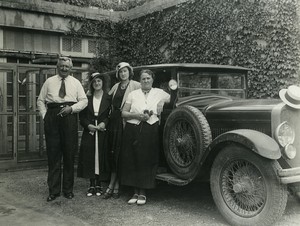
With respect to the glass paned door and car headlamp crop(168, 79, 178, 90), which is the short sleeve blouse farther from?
the glass paned door

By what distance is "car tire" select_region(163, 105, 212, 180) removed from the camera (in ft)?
15.3

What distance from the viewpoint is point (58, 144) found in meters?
5.62

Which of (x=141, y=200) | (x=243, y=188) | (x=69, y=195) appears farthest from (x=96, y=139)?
(x=243, y=188)

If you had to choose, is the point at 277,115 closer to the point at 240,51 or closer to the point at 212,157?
the point at 212,157

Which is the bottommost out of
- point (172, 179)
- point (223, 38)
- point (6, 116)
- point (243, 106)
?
point (172, 179)

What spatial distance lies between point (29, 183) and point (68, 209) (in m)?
2.06

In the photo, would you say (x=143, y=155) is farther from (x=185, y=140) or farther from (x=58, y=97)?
(x=58, y=97)

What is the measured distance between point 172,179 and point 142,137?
70 cm

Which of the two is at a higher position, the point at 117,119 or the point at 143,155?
the point at 117,119

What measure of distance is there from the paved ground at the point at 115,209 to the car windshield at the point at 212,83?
153cm

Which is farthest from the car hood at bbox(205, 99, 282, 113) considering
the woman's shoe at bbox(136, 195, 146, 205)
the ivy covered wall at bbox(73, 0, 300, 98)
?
the ivy covered wall at bbox(73, 0, 300, 98)

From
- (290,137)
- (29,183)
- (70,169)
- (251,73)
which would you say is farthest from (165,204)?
(251,73)

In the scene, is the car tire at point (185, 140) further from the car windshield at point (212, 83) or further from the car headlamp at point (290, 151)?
the car headlamp at point (290, 151)

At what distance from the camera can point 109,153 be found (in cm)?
577
